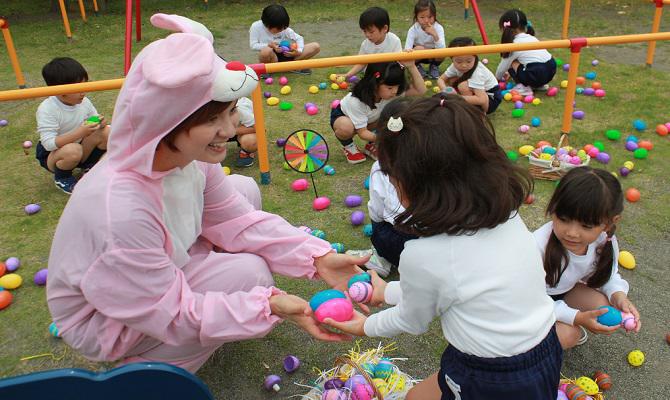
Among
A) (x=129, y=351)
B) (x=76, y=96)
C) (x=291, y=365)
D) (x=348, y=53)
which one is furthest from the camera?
(x=348, y=53)

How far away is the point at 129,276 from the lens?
1.81m

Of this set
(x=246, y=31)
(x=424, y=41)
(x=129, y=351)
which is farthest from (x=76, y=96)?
(x=246, y=31)

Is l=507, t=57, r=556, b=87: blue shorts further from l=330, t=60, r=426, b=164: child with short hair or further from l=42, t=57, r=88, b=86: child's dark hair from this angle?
l=42, t=57, r=88, b=86: child's dark hair

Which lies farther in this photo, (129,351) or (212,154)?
(129,351)

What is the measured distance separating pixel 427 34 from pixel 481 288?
5.02m

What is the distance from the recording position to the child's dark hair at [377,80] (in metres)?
4.09

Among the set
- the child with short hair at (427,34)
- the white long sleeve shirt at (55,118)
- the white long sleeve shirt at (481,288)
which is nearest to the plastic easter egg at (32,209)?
the white long sleeve shirt at (55,118)

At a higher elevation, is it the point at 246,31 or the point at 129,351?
the point at 129,351

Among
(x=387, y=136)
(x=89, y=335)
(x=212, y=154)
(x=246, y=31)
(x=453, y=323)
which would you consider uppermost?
(x=387, y=136)

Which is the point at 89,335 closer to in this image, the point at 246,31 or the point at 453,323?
the point at 453,323

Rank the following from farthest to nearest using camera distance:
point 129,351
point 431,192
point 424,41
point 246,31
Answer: point 246,31 → point 424,41 → point 129,351 → point 431,192

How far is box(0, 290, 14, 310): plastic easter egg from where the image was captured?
2855mm

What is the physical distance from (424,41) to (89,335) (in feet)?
16.7

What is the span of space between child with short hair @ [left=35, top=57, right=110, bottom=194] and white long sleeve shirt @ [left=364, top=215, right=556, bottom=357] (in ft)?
9.96
